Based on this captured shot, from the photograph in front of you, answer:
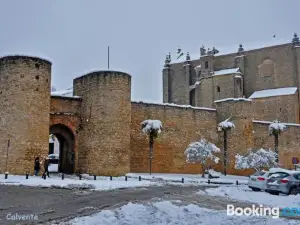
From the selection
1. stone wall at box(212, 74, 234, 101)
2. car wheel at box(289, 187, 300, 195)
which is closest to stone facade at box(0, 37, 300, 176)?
car wheel at box(289, 187, 300, 195)

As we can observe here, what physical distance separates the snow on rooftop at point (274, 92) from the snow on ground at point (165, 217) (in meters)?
41.6

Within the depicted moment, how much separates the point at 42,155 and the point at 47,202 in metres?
11.1

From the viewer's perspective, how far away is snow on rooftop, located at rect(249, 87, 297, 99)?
49.7 metres

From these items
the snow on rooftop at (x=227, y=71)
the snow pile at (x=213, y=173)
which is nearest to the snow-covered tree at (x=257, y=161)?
the snow pile at (x=213, y=173)

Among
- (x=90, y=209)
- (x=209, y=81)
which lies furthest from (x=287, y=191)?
(x=209, y=81)

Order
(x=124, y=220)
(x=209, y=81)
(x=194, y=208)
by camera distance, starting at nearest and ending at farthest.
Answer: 1. (x=124, y=220)
2. (x=194, y=208)
3. (x=209, y=81)

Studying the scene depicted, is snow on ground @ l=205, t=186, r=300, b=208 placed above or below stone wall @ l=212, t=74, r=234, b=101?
below

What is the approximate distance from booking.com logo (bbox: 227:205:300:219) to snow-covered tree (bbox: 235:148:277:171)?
670 inches

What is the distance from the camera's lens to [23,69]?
23.3 metres

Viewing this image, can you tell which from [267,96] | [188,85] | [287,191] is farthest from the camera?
[188,85]

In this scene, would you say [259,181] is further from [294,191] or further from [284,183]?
[294,191]

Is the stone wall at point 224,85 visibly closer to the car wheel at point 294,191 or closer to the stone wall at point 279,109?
the stone wall at point 279,109

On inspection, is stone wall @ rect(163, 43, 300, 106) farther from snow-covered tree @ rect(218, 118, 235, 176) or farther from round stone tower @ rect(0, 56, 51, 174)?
round stone tower @ rect(0, 56, 51, 174)

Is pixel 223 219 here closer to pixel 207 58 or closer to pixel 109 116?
pixel 109 116
